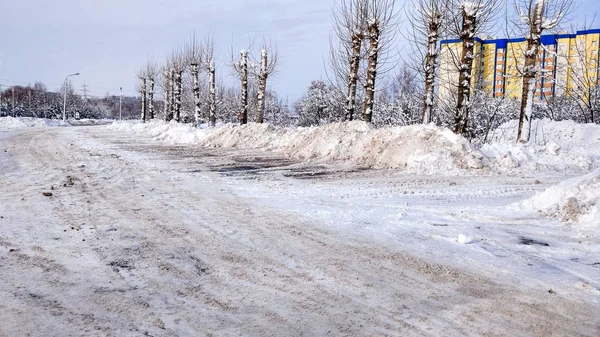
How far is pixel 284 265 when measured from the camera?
4027mm

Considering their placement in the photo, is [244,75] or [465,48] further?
[244,75]

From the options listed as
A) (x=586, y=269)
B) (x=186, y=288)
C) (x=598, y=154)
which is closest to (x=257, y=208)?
(x=186, y=288)

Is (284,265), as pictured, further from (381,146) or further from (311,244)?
(381,146)

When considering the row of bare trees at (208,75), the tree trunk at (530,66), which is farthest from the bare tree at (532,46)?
the row of bare trees at (208,75)

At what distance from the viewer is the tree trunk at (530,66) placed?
47.1 feet

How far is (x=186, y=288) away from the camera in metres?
3.40

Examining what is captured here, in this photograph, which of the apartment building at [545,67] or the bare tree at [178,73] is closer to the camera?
the apartment building at [545,67]

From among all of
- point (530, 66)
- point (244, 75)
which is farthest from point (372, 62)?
point (244, 75)

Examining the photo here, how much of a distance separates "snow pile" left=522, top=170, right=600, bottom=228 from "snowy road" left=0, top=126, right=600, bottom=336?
322 millimetres

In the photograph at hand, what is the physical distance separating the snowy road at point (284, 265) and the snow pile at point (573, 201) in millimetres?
322

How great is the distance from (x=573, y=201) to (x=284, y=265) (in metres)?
4.46

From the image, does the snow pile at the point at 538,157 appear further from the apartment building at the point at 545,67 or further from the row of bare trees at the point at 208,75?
the row of bare trees at the point at 208,75

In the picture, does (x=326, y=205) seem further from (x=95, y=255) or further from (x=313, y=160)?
(x=313, y=160)

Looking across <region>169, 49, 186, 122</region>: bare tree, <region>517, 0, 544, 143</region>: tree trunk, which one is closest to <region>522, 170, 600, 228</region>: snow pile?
<region>517, 0, 544, 143</region>: tree trunk
